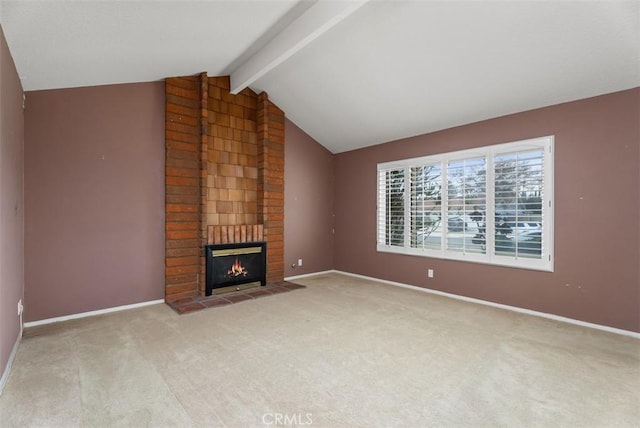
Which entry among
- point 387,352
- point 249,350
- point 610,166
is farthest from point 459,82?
point 249,350

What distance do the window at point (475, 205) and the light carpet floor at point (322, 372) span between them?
0.89 metres

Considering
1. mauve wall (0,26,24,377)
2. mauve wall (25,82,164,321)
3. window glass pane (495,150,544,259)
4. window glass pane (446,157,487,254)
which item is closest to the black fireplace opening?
mauve wall (25,82,164,321)

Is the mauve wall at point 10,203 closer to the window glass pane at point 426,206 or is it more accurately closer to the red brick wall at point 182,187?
the red brick wall at point 182,187

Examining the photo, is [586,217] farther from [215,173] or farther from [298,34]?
[215,173]

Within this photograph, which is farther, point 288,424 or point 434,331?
point 434,331

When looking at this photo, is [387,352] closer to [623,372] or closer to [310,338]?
[310,338]

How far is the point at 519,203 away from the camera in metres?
3.81

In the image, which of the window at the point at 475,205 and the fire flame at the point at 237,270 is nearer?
the window at the point at 475,205

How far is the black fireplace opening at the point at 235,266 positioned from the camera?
177 inches

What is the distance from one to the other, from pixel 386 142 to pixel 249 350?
4.08 meters

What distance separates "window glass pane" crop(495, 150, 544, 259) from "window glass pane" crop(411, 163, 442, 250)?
33.4 inches

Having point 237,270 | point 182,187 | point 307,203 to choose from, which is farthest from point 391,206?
point 182,187

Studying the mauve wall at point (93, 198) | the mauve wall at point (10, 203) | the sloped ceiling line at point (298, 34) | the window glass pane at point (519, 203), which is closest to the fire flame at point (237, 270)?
the mauve wall at point (93, 198)

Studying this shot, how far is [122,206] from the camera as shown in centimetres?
388
